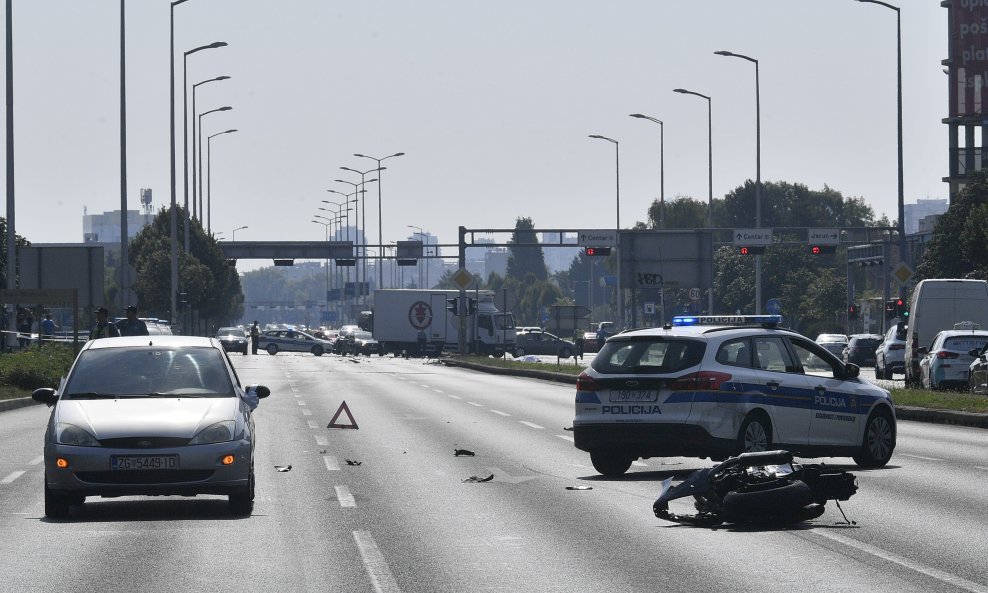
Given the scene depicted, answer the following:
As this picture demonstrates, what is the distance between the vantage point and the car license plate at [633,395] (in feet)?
53.4

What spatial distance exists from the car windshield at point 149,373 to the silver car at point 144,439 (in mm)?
10

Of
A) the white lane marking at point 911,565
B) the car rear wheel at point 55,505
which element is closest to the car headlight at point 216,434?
the car rear wheel at point 55,505

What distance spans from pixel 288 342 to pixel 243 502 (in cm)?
7774

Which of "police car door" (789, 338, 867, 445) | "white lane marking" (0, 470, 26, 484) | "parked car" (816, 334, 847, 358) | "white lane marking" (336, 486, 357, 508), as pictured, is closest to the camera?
"white lane marking" (336, 486, 357, 508)

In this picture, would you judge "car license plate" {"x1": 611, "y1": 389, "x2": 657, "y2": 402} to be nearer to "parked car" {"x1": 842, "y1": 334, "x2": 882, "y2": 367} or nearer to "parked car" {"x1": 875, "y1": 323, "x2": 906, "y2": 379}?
"parked car" {"x1": 875, "y1": 323, "x2": 906, "y2": 379}

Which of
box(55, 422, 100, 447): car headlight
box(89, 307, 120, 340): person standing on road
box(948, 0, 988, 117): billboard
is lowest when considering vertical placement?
box(55, 422, 100, 447): car headlight

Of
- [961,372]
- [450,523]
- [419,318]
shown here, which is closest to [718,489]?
[450,523]

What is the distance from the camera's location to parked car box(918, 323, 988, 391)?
33.2 metres

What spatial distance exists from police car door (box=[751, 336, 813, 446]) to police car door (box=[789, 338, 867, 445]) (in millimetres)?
130

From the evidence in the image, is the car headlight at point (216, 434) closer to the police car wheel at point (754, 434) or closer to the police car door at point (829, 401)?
the police car wheel at point (754, 434)

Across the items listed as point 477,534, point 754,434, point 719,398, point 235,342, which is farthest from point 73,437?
point 235,342

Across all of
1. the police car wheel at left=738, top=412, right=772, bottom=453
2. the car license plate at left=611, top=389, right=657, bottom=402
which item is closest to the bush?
the car license plate at left=611, top=389, right=657, bottom=402

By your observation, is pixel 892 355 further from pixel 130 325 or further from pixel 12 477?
pixel 12 477

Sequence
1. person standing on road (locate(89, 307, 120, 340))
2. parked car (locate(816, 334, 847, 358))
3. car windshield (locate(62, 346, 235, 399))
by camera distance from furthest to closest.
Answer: parked car (locate(816, 334, 847, 358))
person standing on road (locate(89, 307, 120, 340))
car windshield (locate(62, 346, 235, 399))
